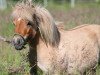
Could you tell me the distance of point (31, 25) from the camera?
7.22 m

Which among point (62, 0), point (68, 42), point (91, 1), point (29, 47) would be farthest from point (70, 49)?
point (62, 0)

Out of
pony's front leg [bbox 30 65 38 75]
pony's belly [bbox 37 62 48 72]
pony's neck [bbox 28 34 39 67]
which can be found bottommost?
pony's front leg [bbox 30 65 38 75]

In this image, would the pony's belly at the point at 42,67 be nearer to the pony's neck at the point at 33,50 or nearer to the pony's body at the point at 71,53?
the pony's body at the point at 71,53

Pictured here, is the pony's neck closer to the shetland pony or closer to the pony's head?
the shetland pony

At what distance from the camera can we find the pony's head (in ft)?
23.1

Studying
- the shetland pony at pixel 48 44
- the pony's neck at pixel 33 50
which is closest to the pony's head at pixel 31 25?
the shetland pony at pixel 48 44

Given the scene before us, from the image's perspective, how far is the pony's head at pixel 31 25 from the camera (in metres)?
7.05

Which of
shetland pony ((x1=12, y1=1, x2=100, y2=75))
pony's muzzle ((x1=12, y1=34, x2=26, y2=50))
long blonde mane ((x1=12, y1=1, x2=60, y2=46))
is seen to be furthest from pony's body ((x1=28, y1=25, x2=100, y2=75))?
pony's muzzle ((x1=12, y1=34, x2=26, y2=50))

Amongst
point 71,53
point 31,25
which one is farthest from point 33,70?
point 31,25

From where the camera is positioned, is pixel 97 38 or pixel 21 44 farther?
pixel 97 38

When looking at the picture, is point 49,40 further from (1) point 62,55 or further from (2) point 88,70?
(2) point 88,70

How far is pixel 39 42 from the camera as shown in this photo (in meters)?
7.46

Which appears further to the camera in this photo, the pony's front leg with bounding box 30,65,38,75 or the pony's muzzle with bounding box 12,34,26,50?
the pony's front leg with bounding box 30,65,38,75

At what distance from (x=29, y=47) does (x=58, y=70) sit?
742mm
